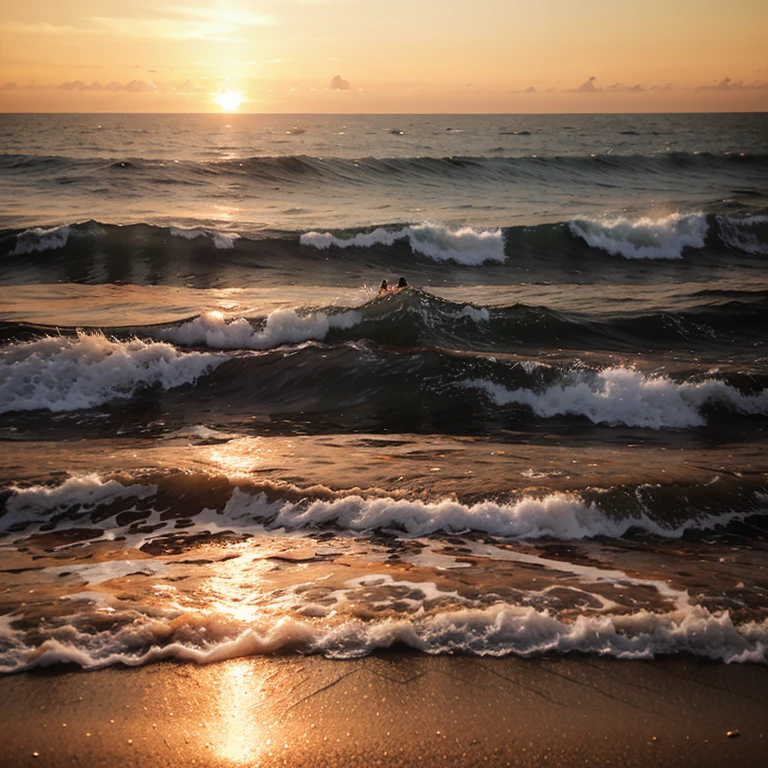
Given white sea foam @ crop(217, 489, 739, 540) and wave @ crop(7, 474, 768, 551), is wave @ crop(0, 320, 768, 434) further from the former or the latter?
white sea foam @ crop(217, 489, 739, 540)

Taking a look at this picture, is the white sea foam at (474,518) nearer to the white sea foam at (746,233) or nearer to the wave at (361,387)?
the wave at (361,387)

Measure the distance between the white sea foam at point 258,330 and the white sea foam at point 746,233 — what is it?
15.6 meters

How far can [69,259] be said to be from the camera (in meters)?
22.0

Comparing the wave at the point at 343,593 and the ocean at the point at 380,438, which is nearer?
the wave at the point at 343,593

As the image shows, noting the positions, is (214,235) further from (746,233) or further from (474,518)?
(474,518)

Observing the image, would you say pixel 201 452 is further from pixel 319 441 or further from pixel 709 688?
pixel 709 688

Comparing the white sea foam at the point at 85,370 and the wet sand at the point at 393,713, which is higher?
the white sea foam at the point at 85,370

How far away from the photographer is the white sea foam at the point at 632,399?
1138cm

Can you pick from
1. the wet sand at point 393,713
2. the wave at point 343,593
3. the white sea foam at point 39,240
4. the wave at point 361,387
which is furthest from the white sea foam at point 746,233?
the wet sand at point 393,713

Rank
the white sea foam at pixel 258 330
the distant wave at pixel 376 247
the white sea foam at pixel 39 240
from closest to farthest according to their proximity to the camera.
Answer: the white sea foam at pixel 258 330, the distant wave at pixel 376 247, the white sea foam at pixel 39 240

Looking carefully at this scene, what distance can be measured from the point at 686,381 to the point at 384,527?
6369 millimetres

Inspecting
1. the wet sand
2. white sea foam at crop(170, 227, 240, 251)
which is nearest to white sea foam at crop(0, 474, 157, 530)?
the wet sand

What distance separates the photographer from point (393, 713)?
474 cm

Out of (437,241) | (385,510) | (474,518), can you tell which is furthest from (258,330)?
(437,241)
